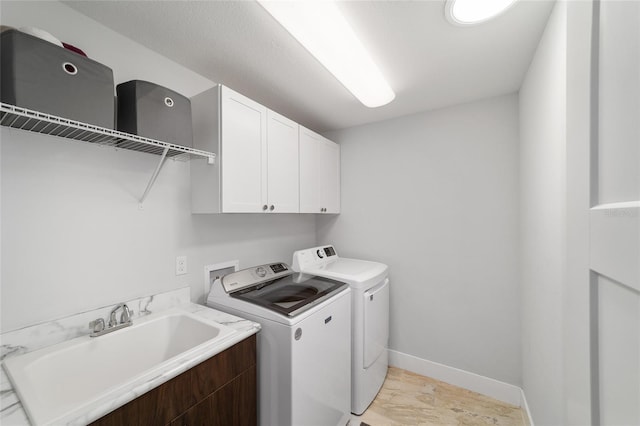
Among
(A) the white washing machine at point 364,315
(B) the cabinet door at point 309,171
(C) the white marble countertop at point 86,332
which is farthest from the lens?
→ (B) the cabinet door at point 309,171

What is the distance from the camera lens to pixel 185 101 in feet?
4.45

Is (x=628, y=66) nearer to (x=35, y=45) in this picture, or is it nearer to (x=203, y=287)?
(x=35, y=45)

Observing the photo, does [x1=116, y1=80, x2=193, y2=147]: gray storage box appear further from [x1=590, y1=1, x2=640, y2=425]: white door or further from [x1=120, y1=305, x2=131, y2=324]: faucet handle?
[x1=590, y1=1, x2=640, y2=425]: white door

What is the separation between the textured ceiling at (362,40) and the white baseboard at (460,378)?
2333 millimetres

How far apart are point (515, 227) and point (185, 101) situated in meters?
2.47

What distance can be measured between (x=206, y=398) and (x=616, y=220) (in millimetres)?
1412

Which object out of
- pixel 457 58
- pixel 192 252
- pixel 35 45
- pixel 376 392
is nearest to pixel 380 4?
pixel 457 58

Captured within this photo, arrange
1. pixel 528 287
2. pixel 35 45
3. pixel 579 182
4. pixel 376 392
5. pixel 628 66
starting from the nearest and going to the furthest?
pixel 628 66 → pixel 579 182 → pixel 35 45 → pixel 528 287 → pixel 376 392

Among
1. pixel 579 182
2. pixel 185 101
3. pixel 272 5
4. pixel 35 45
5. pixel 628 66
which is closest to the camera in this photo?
pixel 628 66

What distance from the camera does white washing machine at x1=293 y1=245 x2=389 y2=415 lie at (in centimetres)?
187

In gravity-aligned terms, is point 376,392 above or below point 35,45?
below

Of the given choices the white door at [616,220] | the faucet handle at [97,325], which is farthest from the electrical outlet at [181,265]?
the white door at [616,220]

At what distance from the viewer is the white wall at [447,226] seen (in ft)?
6.55

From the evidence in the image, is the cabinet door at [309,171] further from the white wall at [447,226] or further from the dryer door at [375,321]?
the dryer door at [375,321]
